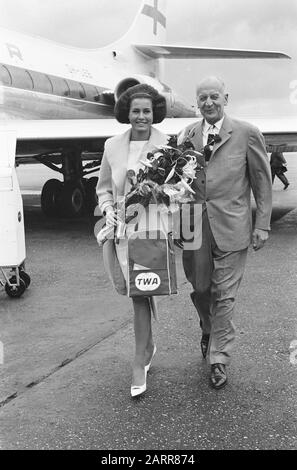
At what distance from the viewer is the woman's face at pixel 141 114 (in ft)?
10.7

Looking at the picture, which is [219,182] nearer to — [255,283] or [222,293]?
[222,293]

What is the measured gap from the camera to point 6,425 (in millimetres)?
2869

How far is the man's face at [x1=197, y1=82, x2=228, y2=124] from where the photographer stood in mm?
3348

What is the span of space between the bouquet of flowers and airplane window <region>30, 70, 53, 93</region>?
28.5 feet

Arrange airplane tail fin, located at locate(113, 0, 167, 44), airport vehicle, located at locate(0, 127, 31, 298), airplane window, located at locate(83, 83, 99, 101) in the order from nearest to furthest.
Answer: airport vehicle, located at locate(0, 127, 31, 298) → airplane window, located at locate(83, 83, 99, 101) → airplane tail fin, located at locate(113, 0, 167, 44)

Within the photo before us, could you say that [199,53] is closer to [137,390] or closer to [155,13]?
[155,13]

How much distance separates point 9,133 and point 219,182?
10.3 ft

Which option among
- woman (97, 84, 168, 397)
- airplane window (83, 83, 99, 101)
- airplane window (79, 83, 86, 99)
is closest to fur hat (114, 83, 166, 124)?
woman (97, 84, 168, 397)

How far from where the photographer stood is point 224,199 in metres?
3.41

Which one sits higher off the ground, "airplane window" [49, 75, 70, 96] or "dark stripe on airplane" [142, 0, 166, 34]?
"dark stripe on airplane" [142, 0, 166, 34]

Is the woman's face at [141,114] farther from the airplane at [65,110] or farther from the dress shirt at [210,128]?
the airplane at [65,110]

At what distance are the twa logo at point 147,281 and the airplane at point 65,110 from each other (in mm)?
6313

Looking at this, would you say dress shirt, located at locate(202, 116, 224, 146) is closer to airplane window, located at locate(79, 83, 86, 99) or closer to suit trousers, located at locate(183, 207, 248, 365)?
suit trousers, located at locate(183, 207, 248, 365)

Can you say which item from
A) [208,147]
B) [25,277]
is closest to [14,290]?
[25,277]
